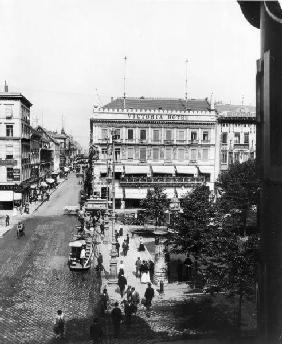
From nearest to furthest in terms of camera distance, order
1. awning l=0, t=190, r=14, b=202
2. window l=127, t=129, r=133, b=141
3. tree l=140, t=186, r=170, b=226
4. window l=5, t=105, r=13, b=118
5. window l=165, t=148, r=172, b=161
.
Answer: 1. tree l=140, t=186, r=170, b=226
2. awning l=0, t=190, r=14, b=202
3. window l=5, t=105, r=13, b=118
4. window l=127, t=129, r=133, b=141
5. window l=165, t=148, r=172, b=161

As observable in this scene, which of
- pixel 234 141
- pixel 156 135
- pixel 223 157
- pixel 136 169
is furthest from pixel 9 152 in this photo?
pixel 234 141

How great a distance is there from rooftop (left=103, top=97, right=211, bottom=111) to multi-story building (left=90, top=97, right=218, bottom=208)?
3.52 ft

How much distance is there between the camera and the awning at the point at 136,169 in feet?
183

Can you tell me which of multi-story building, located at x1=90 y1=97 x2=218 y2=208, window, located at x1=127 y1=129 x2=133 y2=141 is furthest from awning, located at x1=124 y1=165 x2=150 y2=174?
window, located at x1=127 y1=129 x2=133 y2=141

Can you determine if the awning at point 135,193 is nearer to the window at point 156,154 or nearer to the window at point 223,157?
the window at point 156,154

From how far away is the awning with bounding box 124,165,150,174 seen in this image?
5569 cm

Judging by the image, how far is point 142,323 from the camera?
17.3 meters

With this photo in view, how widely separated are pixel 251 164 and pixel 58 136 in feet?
402

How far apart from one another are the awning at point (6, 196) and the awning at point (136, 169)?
47.9 feet

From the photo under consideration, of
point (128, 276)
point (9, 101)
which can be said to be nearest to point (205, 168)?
point (9, 101)

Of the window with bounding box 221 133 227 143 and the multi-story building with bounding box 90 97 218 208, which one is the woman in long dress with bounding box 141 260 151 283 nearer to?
the multi-story building with bounding box 90 97 218 208

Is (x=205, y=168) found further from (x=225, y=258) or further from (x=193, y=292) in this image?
(x=225, y=258)

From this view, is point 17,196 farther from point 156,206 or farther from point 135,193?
point 156,206

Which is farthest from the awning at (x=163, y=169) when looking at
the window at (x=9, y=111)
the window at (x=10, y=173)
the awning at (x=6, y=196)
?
the window at (x=9, y=111)
